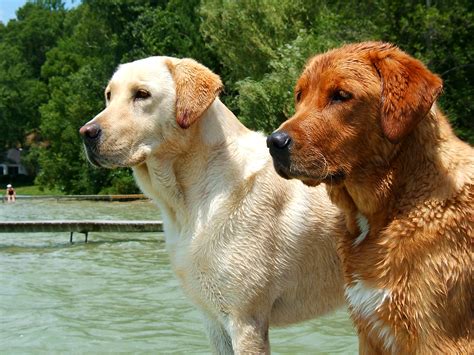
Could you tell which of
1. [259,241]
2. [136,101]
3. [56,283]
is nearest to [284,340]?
[259,241]

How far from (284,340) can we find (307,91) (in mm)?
4201

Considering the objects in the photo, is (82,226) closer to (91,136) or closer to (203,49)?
(91,136)

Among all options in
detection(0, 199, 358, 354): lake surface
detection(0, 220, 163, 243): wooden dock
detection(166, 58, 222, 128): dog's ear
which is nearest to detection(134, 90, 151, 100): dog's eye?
detection(166, 58, 222, 128): dog's ear

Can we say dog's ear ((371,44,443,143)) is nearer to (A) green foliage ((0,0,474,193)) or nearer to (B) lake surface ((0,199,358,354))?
(B) lake surface ((0,199,358,354))

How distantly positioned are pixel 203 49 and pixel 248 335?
137ft

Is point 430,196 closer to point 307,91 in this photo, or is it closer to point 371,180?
point 371,180

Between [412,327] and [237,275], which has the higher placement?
[412,327]

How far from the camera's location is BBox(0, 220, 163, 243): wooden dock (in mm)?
16375

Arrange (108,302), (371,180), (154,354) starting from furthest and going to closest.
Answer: (108,302) → (154,354) → (371,180)

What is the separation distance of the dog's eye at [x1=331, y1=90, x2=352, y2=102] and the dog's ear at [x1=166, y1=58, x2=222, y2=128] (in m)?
1.21

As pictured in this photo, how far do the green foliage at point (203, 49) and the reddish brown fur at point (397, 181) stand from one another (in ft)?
65.0

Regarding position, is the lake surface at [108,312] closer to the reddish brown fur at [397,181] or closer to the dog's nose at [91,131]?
the dog's nose at [91,131]

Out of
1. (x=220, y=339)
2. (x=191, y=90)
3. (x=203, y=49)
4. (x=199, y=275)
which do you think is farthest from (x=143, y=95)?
(x=203, y=49)

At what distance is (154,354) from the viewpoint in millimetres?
7324
